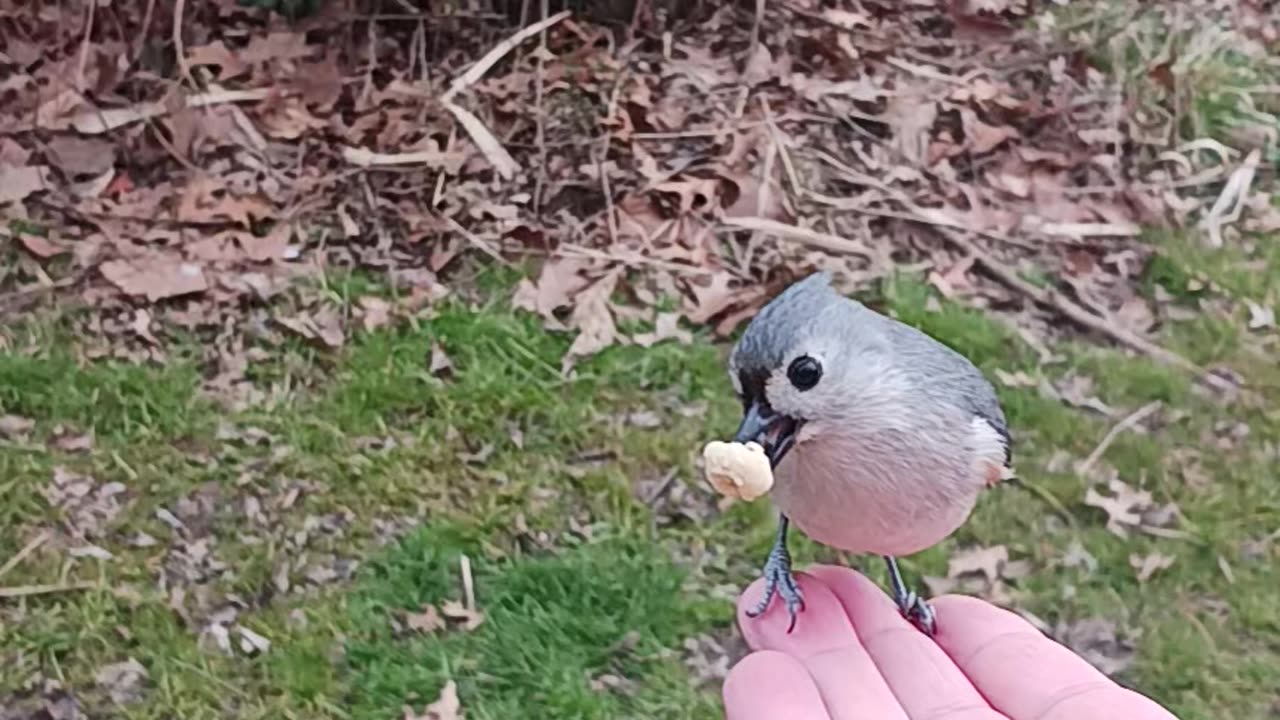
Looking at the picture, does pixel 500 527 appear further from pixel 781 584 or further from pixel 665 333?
pixel 781 584

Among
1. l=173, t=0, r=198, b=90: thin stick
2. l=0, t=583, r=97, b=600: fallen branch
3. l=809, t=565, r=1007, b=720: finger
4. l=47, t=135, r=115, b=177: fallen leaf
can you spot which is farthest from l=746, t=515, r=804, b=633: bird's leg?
l=173, t=0, r=198, b=90: thin stick

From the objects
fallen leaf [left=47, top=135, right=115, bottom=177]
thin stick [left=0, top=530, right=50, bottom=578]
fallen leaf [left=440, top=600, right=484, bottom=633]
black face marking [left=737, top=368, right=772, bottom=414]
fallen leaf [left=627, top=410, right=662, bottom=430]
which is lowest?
thin stick [left=0, top=530, right=50, bottom=578]

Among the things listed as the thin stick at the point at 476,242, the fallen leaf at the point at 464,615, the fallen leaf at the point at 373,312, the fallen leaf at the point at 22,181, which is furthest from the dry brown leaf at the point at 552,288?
the fallen leaf at the point at 22,181

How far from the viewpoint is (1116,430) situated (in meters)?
3.92

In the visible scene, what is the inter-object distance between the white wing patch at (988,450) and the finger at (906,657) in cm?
27

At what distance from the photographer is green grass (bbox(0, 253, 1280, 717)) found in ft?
10.9

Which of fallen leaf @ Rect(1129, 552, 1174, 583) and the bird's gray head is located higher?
the bird's gray head

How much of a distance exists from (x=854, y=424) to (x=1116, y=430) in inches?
76.9

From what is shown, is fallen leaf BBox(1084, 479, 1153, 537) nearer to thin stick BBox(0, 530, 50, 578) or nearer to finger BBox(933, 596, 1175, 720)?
finger BBox(933, 596, 1175, 720)

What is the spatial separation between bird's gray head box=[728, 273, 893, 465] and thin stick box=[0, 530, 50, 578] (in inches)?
80.6

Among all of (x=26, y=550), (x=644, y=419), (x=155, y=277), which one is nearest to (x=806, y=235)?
(x=644, y=419)

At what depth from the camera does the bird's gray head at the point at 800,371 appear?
2.13 metres

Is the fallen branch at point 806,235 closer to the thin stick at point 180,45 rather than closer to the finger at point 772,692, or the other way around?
the thin stick at point 180,45

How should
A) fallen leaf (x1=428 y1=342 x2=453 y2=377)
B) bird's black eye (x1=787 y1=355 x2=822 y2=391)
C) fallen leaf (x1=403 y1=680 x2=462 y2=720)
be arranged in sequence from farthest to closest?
fallen leaf (x1=428 y1=342 x2=453 y2=377) < fallen leaf (x1=403 y1=680 x2=462 y2=720) < bird's black eye (x1=787 y1=355 x2=822 y2=391)
